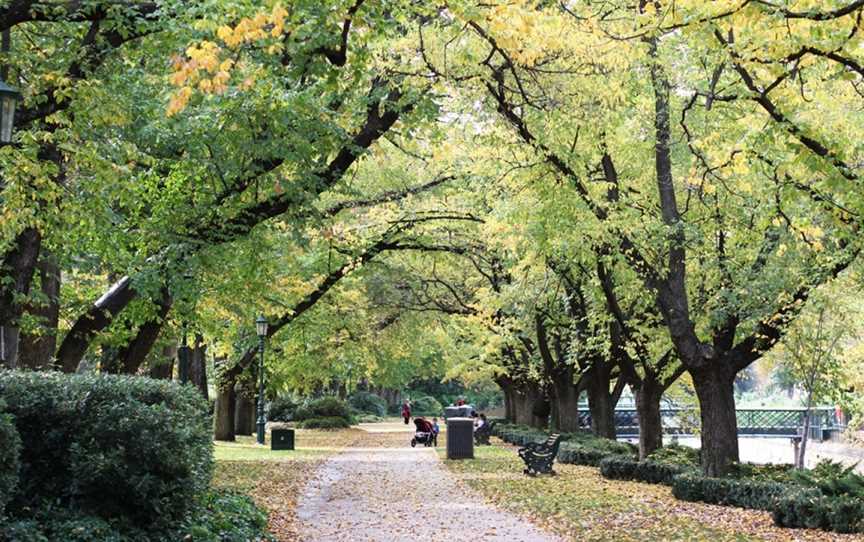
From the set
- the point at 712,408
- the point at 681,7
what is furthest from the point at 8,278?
the point at 712,408

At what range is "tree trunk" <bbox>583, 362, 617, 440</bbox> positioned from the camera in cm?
2784

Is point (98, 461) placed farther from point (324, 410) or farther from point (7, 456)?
point (324, 410)

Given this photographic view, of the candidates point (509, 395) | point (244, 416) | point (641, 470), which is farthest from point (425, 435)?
point (509, 395)

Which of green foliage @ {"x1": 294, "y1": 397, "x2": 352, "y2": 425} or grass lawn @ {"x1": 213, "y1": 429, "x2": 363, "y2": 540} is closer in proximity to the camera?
grass lawn @ {"x1": 213, "y1": 429, "x2": 363, "y2": 540}

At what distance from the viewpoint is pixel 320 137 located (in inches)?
481

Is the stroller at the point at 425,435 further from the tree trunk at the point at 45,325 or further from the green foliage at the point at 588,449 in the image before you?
the tree trunk at the point at 45,325

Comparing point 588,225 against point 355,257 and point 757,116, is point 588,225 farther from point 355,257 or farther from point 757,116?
point 355,257

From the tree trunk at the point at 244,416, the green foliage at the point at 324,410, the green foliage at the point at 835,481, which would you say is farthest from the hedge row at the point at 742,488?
the green foliage at the point at 324,410

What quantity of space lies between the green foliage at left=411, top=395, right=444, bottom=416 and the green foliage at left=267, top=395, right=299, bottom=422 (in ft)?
68.8

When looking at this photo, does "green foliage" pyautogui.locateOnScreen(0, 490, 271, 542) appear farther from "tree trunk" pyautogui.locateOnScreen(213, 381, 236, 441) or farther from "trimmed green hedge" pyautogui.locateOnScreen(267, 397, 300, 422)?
"trimmed green hedge" pyautogui.locateOnScreen(267, 397, 300, 422)

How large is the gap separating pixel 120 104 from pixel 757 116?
28.5 ft

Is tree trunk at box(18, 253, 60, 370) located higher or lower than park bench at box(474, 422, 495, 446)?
higher

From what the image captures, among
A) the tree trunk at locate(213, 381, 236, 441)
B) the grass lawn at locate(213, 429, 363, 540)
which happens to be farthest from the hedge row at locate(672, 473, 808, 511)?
the tree trunk at locate(213, 381, 236, 441)

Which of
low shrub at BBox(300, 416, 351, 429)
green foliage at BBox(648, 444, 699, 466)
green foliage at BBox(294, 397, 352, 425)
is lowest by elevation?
green foliage at BBox(648, 444, 699, 466)
